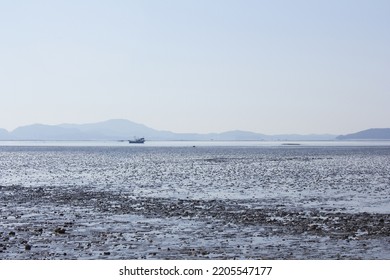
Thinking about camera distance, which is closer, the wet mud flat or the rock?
the wet mud flat

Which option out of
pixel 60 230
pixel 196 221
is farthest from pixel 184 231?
pixel 60 230

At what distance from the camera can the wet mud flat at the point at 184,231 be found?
68.3 feet

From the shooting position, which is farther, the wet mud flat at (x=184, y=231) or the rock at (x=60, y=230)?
the rock at (x=60, y=230)

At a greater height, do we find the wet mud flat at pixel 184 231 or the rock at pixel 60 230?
the rock at pixel 60 230

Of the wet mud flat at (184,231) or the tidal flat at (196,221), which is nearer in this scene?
the wet mud flat at (184,231)

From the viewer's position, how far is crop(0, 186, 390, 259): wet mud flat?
68.3ft

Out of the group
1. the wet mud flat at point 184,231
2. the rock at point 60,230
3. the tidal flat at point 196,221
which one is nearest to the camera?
the wet mud flat at point 184,231

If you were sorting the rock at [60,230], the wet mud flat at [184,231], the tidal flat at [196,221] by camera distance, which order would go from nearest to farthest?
the wet mud flat at [184,231] < the tidal flat at [196,221] < the rock at [60,230]

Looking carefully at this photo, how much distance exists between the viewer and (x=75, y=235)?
24500 millimetres

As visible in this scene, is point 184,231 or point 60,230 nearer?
point 60,230

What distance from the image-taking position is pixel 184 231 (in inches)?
1011

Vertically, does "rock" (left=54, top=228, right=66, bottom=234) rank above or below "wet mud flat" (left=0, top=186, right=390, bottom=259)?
above

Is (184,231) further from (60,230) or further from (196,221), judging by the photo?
(60,230)

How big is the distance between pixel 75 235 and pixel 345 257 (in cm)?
1093
